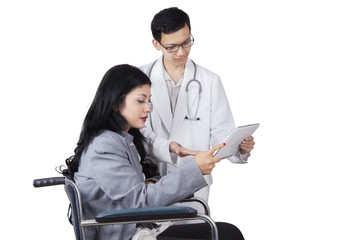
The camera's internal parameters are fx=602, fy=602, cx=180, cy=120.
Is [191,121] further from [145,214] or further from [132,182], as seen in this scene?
[145,214]

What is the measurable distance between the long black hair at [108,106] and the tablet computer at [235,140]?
44 cm

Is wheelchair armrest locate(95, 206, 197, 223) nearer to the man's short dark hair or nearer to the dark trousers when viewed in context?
the dark trousers

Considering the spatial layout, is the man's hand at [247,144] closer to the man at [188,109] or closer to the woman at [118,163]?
the man at [188,109]

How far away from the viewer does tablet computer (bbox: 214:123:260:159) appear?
8.72ft

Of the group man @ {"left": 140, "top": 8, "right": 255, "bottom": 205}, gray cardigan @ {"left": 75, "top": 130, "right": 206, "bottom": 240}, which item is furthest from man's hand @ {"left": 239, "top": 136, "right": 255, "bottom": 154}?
gray cardigan @ {"left": 75, "top": 130, "right": 206, "bottom": 240}

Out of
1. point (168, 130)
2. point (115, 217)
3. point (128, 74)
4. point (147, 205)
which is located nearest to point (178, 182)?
point (147, 205)

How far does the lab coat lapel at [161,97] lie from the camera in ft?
10.8

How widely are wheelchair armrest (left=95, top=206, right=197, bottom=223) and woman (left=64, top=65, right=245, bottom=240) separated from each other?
18 centimetres

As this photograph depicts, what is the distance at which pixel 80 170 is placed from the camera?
101 inches

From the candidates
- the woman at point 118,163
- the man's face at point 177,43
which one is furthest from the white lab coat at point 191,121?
the woman at point 118,163

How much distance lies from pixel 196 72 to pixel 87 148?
1016 millimetres

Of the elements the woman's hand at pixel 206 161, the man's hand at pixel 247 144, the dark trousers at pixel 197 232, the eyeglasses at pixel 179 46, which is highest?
the eyeglasses at pixel 179 46

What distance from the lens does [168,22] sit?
3105mm

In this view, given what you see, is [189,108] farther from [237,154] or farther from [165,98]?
[237,154]
